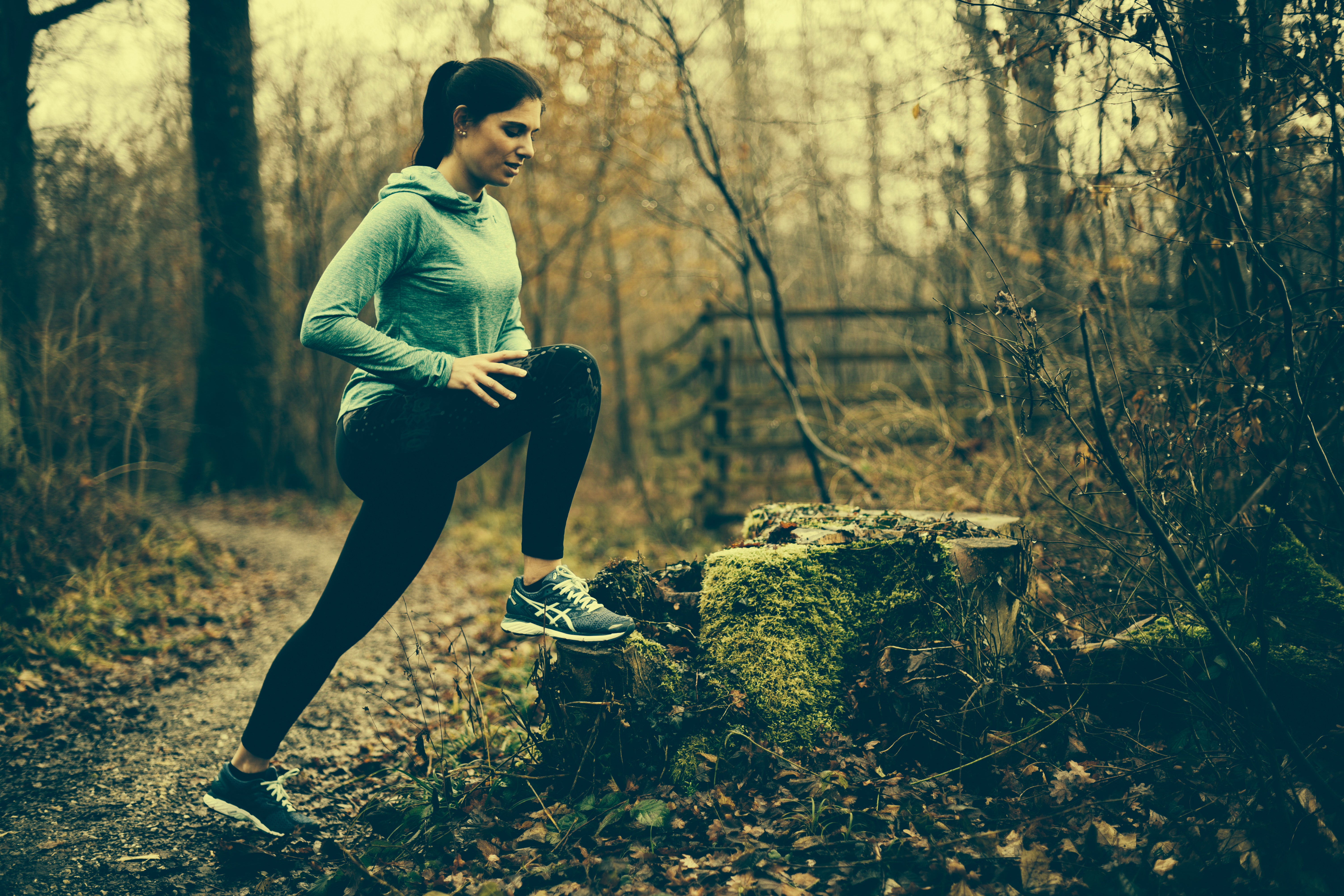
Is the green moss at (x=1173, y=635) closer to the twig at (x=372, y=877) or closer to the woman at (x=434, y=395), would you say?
the woman at (x=434, y=395)

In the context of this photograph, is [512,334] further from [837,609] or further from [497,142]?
[837,609]

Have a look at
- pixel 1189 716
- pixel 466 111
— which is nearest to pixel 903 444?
pixel 1189 716

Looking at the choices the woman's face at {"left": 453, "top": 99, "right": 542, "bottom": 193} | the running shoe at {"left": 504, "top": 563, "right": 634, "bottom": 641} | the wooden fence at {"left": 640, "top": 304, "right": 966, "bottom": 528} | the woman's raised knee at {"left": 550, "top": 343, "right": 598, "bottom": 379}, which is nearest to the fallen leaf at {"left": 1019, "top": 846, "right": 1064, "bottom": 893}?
the running shoe at {"left": 504, "top": 563, "right": 634, "bottom": 641}

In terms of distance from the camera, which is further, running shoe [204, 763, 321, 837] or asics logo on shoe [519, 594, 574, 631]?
asics logo on shoe [519, 594, 574, 631]

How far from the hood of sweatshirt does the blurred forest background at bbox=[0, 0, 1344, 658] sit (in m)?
1.42

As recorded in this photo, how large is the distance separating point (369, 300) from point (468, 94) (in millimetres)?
644

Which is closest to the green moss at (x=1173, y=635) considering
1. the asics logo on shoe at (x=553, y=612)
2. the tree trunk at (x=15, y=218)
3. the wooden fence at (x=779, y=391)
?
the asics logo on shoe at (x=553, y=612)

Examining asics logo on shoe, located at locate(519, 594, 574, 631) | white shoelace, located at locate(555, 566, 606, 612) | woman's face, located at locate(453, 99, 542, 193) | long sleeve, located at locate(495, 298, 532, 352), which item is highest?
woman's face, located at locate(453, 99, 542, 193)

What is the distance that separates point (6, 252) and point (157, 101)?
4.13 metres

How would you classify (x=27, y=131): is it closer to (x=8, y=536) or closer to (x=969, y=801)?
(x=8, y=536)

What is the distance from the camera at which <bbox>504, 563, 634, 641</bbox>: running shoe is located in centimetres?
245

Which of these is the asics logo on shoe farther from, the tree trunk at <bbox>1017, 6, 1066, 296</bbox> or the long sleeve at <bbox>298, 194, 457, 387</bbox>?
the tree trunk at <bbox>1017, 6, 1066, 296</bbox>

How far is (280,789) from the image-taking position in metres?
2.43

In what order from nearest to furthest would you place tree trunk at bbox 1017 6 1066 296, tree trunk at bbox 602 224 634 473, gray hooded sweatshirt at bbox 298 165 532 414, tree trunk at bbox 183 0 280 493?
gray hooded sweatshirt at bbox 298 165 532 414 → tree trunk at bbox 1017 6 1066 296 → tree trunk at bbox 183 0 280 493 → tree trunk at bbox 602 224 634 473
